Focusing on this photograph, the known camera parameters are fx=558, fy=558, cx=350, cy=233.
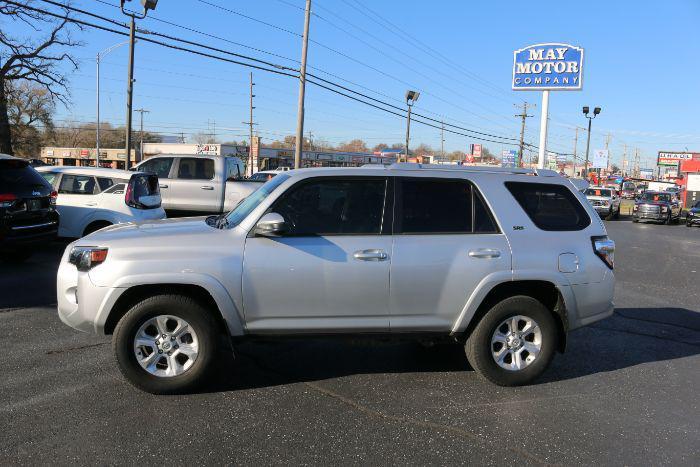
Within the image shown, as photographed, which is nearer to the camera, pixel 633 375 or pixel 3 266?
pixel 633 375

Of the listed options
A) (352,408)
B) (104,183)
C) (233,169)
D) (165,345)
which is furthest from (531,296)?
(233,169)

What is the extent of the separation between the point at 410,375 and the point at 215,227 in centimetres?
211

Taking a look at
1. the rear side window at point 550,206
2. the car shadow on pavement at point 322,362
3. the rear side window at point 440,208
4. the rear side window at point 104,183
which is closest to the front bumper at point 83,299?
the car shadow on pavement at point 322,362

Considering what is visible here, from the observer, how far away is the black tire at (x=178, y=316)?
13.7ft

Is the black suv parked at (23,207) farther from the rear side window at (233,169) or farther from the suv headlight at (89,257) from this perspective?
the rear side window at (233,169)

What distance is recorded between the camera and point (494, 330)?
462cm

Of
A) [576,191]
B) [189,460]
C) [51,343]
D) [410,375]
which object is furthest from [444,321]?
[51,343]

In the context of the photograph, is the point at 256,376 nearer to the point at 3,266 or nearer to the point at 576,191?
the point at 576,191

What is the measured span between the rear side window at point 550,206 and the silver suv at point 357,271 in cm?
1

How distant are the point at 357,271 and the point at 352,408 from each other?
103cm

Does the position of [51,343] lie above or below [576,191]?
below

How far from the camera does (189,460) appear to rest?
11.0 ft

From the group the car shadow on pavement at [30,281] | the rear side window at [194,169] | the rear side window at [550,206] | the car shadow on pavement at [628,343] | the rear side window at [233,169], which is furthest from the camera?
the rear side window at [233,169]

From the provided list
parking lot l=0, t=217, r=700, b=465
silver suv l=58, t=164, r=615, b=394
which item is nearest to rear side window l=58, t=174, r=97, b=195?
parking lot l=0, t=217, r=700, b=465
